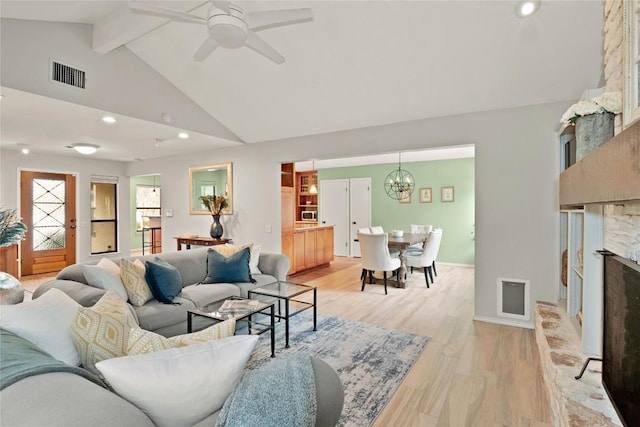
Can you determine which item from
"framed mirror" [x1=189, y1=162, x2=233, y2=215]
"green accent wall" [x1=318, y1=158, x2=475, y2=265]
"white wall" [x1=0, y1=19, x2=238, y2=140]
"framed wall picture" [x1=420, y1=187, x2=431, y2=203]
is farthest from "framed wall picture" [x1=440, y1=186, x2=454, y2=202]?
"white wall" [x1=0, y1=19, x2=238, y2=140]

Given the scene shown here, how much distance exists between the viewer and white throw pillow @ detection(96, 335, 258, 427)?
3.15ft

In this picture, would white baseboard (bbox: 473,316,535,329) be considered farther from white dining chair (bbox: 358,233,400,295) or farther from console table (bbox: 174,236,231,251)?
console table (bbox: 174,236,231,251)

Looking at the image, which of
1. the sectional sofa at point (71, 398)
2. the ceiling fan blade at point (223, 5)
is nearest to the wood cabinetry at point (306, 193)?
the ceiling fan blade at point (223, 5)

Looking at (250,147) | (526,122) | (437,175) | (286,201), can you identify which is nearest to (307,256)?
(286,201)

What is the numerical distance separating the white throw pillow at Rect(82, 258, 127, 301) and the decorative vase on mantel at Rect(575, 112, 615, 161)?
11.2 feet

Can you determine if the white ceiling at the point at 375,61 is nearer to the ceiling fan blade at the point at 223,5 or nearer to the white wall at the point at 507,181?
the white wall at the point at 507,181

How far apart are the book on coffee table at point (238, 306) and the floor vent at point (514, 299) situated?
2.72m

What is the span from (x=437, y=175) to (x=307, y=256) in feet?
11.6

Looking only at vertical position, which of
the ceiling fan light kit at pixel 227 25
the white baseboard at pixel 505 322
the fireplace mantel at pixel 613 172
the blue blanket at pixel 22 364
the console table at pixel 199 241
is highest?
the ceiling fan light kit at pixel 227 25

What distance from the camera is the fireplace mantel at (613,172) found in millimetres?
963

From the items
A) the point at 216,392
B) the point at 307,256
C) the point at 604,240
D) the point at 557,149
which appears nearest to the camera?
the point at 216,392

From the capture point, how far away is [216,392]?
1036mm

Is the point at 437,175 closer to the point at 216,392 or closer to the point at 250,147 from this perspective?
the point at 250,147

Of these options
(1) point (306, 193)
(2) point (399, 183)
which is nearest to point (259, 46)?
(2) point (399, 183)
